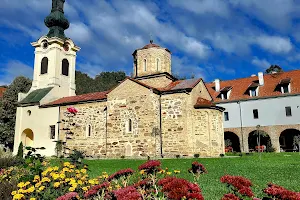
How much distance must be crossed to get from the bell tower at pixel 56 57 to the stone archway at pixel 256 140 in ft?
64.1

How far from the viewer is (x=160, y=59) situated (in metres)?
24.5

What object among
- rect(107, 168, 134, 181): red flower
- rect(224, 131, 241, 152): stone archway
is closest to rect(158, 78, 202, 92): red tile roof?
rect(224, 131, 241, 152): stone archway

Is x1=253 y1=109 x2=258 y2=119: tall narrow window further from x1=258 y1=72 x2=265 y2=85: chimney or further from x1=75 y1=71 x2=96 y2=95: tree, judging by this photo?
x1=75 y1=71 x2=96 y2=95: tree

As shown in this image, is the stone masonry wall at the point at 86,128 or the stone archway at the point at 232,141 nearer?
the stone masonry wall at the point at 86,128

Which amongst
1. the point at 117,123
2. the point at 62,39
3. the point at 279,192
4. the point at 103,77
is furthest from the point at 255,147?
the point at 103,77

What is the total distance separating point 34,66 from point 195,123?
18356 mm

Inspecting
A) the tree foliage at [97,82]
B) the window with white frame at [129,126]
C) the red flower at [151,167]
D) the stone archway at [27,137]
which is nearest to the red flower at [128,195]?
the red flower at [151,167]

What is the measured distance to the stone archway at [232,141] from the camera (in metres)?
31.8

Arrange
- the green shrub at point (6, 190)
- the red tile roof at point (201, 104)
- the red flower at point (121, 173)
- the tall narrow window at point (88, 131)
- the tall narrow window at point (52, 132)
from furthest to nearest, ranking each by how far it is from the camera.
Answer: the tall narrow window at point (52, 132) → the tall narrow window at point (88, 131) → the red tile roof at point (201, 104) → the green shrub at point (6, 190) → the red flower at point (121, 173)

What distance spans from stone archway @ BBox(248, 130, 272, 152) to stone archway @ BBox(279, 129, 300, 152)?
Result: 1711 millimetres

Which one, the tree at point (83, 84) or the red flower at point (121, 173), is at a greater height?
the tree at point (83, 84)

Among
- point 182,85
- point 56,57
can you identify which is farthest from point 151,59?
point 56,57

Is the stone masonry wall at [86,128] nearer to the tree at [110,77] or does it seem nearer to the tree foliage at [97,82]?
the tree foliage at [97,82]

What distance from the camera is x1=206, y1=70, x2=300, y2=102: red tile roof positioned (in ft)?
97.6
